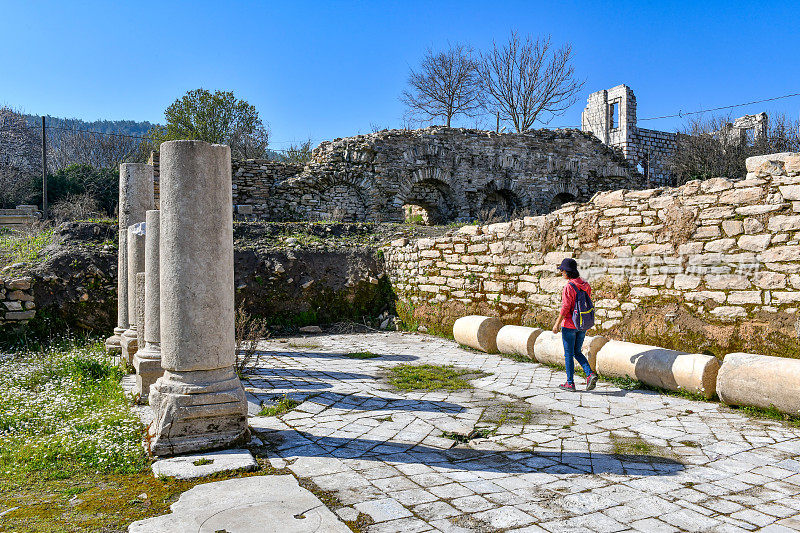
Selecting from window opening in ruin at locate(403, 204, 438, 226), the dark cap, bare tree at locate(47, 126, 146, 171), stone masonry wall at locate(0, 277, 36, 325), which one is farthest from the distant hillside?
the dark cap

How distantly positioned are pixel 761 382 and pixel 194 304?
16.7ft

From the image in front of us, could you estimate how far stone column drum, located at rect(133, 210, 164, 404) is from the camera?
5684mm

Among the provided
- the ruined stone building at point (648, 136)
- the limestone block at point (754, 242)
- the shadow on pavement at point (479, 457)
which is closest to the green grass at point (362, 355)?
the shadow on pavement at point (479, 457)

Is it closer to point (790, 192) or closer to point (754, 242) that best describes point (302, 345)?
point (754, 242)

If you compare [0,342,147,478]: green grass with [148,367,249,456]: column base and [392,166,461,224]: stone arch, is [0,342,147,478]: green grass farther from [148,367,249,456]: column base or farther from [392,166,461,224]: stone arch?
[392,166,461,224]: stone arch

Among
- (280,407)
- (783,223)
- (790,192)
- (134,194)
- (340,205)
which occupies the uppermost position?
(340,205)

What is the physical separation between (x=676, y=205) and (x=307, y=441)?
5.39m

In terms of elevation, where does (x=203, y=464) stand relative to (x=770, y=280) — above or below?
below

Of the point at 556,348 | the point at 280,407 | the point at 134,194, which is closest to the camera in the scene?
the point at 280,407

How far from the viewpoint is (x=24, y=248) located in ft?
38.6

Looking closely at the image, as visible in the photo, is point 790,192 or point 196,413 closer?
point 196,413

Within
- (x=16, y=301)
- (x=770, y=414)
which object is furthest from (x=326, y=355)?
(x=770, y=414)

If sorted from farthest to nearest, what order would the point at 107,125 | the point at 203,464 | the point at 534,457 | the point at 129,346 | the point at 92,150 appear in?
the point at 107,125
the point at 92,150
the point at 129,346
the point at 534,457
the point at 203,464

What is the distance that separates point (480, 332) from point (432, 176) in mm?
11330
